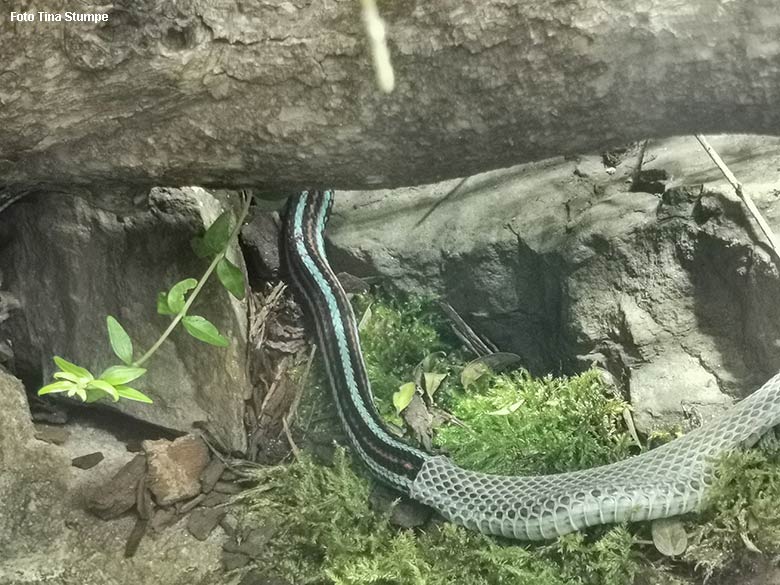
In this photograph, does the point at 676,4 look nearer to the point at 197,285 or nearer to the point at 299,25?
the point at 299,25

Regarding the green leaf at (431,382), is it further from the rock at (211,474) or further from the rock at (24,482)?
the rock at (24,482)

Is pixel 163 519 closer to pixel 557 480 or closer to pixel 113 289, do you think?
pixel 113 289

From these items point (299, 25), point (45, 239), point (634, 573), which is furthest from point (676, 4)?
point (45, 239)

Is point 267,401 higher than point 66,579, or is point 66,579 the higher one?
point 267,401

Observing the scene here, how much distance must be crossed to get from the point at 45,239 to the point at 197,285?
2.03 feet

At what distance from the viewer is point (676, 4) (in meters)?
1.36

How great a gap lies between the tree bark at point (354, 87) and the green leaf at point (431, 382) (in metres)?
0.95

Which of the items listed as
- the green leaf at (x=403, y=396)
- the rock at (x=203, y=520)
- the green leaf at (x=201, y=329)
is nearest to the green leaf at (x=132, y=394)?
the green leaf at (x=201, y=329)

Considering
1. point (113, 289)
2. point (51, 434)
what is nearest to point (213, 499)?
point (51, 434)

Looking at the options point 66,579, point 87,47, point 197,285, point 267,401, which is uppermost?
point 87,47

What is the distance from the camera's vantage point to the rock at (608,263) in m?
2.34

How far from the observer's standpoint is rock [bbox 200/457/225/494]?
2.30 metres

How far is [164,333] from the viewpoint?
2.13m

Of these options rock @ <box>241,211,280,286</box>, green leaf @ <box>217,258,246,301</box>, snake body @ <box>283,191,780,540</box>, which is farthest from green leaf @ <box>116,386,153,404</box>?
rock @ <box>241,211,280,286</box>
